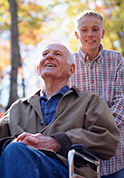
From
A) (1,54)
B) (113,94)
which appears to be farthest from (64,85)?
(1,54)

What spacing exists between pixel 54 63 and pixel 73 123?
2.30ft

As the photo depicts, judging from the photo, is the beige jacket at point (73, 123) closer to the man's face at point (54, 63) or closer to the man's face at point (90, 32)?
the man's face at point (54, 63)

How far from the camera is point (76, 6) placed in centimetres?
1116

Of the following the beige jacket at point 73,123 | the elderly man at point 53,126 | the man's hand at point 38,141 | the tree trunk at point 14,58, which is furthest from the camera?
the tree trunk at point 14,58

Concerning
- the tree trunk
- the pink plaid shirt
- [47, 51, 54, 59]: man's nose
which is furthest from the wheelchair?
the tree trunk

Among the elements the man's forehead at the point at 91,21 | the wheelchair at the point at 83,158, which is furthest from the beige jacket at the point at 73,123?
the man's forehead at the point at 91,21

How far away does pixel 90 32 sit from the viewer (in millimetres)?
3320

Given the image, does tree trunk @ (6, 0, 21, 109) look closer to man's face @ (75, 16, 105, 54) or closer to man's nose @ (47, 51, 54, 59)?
man's face @ (75, 16, 105, 54)

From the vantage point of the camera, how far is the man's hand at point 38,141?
2.27 meters

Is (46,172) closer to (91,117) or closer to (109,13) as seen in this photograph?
(91,117)

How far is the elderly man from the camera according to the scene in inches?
77.9

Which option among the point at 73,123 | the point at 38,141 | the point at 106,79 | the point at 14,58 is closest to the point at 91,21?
the point at 106,79

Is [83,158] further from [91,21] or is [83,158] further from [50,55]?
[91,21]

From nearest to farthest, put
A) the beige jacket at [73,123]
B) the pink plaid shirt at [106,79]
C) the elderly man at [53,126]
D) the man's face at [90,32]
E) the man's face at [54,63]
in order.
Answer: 1. the elderly man at [53,126]
2. the beige jacket at [73,123]
3. the man's face at [54,63]
4. the pink plaid shirt at [106,79]
5. the man's face at [90,32]
